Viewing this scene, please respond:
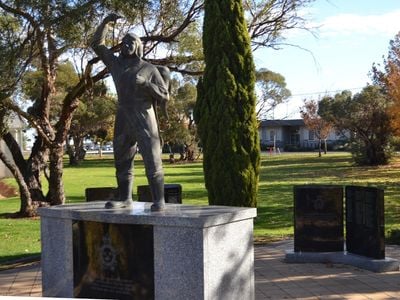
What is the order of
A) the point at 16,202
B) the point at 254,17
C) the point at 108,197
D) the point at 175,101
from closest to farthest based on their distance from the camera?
the point at 108,197 < the point at 254,17 < the point at 16,202 < the point at 175,101

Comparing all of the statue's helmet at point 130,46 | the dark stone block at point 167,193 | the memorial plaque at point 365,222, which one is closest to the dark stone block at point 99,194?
the dark stone block at point 167,193

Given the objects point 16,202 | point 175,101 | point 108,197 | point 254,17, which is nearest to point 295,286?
point 108,197

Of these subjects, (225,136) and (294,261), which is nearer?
(294,261)

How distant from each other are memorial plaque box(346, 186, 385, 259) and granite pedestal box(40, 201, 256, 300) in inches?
129

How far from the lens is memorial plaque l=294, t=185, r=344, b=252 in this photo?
962cm

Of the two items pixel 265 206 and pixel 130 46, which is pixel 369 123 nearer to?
pixel 265 206

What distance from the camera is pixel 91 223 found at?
21.2 feet

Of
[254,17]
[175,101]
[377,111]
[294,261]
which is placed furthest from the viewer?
[175,101]

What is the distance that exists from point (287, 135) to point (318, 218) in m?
76.6

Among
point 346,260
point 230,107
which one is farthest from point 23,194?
point 346,260

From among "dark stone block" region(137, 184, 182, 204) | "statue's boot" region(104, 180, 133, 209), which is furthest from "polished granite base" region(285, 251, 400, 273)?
"statue's boot" region(104, 180, 133, 209)

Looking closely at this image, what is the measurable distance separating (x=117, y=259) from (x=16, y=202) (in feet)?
55.7

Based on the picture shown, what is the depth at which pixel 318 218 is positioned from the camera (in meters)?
9.70

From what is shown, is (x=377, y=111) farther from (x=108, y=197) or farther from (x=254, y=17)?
(x=108, y=197)
